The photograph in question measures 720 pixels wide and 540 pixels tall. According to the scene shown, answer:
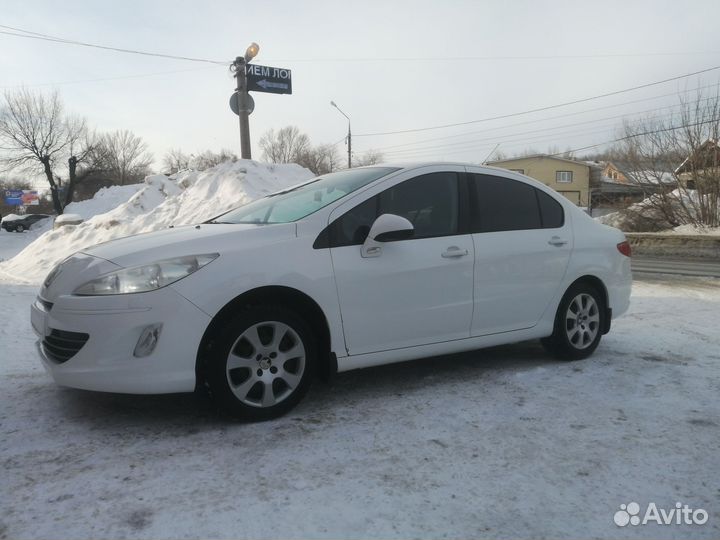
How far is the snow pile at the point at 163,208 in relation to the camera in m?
12.4

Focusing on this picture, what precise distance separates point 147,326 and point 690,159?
20.0 m

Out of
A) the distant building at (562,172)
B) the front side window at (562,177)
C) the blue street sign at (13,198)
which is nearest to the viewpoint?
the distant building at (562,172)

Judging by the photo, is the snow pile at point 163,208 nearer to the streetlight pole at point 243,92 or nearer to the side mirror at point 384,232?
the streetlight pole at point 243,92

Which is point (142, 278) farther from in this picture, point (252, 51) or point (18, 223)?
point (18, 223)

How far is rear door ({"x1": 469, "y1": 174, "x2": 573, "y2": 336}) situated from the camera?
404 cm

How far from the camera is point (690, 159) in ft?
60.7

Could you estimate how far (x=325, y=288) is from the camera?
3.35 m

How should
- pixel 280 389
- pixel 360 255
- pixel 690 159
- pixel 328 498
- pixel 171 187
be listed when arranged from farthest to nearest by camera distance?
1. pixel 690 159
2. pixel 171 187
3. pixel 360 255
4. pixel 280 389
5. pixel 328 498

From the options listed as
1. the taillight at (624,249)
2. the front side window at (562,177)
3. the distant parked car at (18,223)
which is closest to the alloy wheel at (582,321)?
the taillight at (624,249)

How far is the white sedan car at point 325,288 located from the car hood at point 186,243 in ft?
0.04

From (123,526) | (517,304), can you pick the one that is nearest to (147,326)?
(123,526)

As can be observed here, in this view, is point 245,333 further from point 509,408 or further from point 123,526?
point 509,408

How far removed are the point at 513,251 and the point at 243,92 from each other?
1379 cm

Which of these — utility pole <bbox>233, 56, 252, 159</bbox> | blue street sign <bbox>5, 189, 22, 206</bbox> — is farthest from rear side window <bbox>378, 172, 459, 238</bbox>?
blue street sign <bbox>5, 189, 22, 206</bbox>
